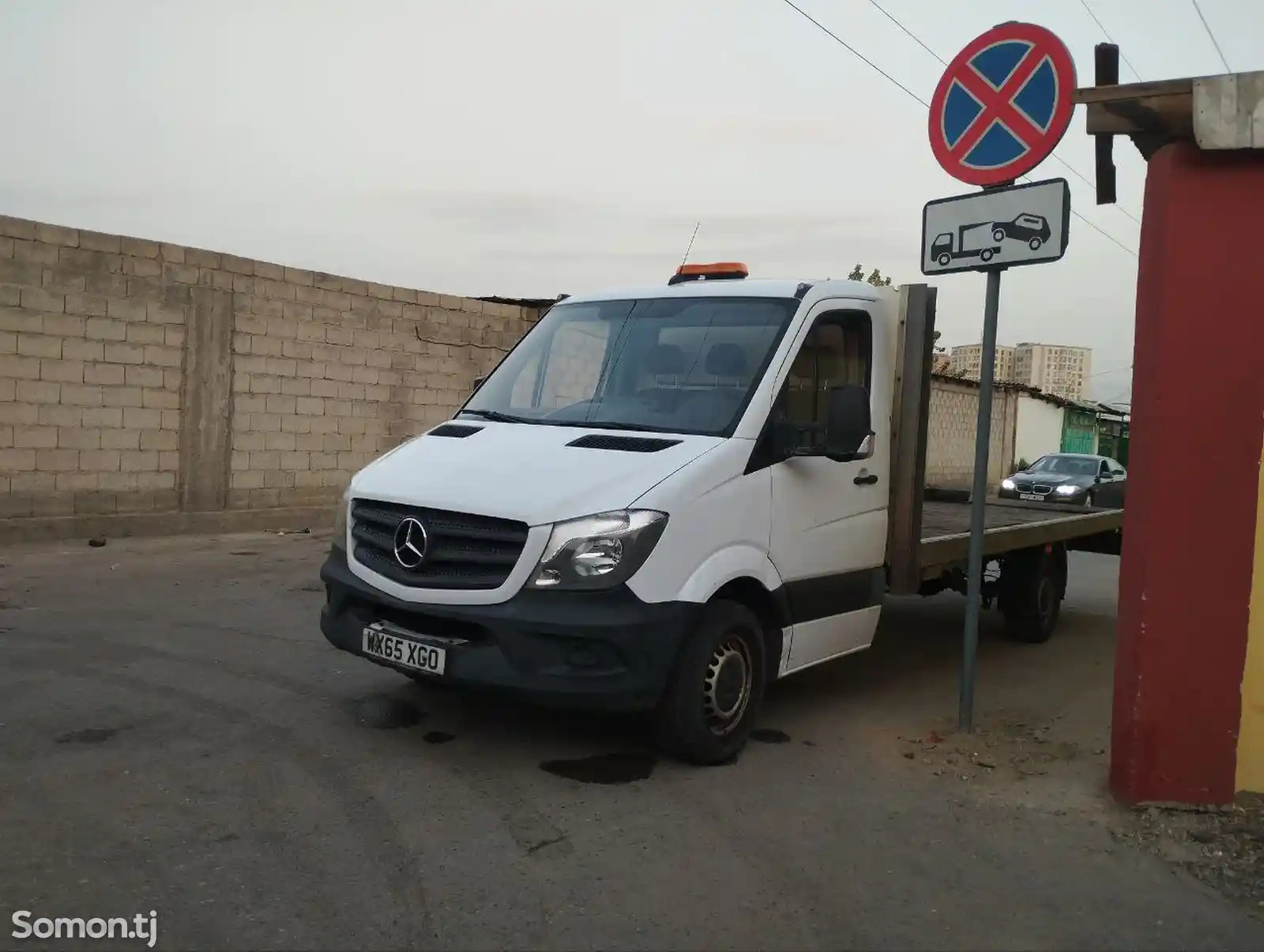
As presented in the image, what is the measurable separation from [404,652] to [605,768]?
3.30ft

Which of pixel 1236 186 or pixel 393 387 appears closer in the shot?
pixel 1236 186

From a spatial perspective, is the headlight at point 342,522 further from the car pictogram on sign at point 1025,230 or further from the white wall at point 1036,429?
the white wall at point 1036,429

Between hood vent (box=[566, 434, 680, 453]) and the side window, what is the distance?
0.70m

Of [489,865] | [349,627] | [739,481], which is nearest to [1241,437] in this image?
[739,481]

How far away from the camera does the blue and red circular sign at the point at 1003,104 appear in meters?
5.09

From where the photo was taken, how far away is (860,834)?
4.30 meters

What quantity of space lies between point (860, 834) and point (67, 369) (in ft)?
31.3

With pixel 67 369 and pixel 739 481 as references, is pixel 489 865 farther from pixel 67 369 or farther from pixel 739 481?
pixel 67 369

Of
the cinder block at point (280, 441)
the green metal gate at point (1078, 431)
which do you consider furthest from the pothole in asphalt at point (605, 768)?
the green metal gate at point (1078, 431)

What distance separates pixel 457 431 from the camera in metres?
5.55

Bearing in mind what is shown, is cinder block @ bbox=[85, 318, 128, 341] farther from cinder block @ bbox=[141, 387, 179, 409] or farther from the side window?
the side window

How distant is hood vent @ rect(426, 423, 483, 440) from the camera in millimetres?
5477

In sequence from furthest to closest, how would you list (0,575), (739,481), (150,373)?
(150,373) → (0,575) → (739,481)

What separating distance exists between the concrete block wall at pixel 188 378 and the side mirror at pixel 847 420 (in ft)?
28.3
